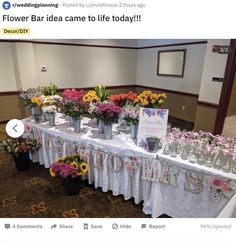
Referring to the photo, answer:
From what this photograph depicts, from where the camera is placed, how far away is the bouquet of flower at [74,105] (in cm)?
160

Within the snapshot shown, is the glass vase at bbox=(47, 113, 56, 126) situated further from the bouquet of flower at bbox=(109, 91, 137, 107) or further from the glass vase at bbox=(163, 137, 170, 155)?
the glass vase at bbox=(163, 137, 170, 155)

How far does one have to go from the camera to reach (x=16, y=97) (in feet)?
11.4

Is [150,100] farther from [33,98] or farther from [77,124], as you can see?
[33,98]

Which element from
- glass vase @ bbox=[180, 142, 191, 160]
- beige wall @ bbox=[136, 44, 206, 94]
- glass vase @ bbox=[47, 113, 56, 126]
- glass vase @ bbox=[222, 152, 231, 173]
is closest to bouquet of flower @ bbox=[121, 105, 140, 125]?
glass vase @ bbox=[180, 142, 191, 160]

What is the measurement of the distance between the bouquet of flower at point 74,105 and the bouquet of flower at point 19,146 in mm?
576

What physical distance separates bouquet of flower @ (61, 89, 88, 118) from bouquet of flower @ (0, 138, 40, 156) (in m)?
0.58

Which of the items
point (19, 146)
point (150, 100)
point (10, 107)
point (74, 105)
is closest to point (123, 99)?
point (150, 100)

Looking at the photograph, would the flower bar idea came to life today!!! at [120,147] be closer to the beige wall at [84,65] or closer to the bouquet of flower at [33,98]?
the bouquet of flower at [33,98]

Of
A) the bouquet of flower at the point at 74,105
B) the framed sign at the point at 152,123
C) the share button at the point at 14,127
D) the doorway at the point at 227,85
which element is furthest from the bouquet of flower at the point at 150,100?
the doorway at the point at 227,85

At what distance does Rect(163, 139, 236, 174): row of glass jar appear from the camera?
1075 mm

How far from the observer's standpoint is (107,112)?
4.64ft
